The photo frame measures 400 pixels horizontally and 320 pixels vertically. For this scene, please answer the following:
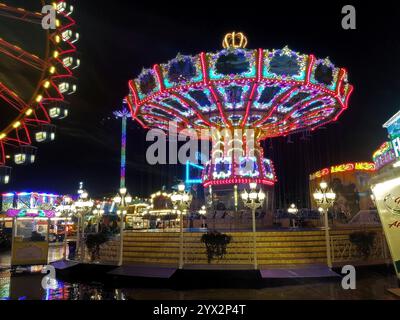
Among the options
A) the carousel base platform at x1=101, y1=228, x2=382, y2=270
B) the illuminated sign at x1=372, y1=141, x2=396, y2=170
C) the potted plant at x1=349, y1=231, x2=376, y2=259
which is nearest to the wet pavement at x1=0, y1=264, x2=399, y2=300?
the potted plant at x1=349, y1=231, x2=376, y2=259

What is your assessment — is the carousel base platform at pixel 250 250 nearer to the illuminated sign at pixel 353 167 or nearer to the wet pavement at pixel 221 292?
the wet pavement at pixel 221 292

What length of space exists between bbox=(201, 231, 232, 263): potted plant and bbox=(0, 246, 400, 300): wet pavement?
2.40m

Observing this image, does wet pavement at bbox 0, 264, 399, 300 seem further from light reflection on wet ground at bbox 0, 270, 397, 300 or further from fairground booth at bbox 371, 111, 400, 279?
fairground booth at bbox 371, 111, 400, 279

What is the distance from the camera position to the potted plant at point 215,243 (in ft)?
42.9

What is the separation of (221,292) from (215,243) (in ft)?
9.08

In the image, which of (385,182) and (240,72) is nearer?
(385,182)

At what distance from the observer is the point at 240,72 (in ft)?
54.9

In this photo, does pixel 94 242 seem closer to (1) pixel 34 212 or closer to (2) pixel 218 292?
(2) pixel 218 292

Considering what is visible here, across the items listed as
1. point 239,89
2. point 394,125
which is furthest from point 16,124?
point 394,125

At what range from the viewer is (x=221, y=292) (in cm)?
1045

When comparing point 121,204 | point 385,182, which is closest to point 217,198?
point 121,204

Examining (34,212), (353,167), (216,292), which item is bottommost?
(216,292)
